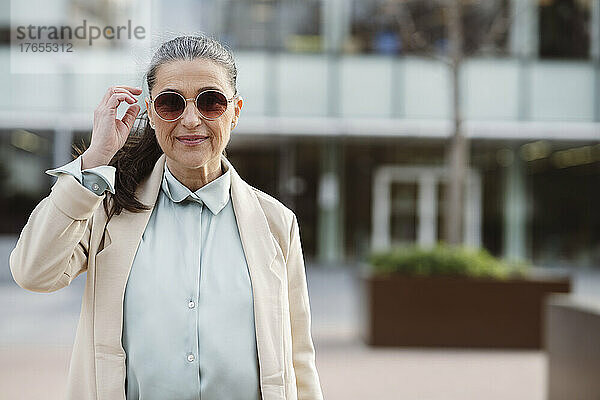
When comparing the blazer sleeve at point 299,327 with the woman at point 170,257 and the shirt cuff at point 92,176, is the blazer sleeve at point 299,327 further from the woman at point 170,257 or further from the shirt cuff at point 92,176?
the shirt cuff at point 92,176

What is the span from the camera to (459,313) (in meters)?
9.67

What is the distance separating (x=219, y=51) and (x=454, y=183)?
32.1ft

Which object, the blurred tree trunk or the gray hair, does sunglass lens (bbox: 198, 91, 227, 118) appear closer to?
the gray hair

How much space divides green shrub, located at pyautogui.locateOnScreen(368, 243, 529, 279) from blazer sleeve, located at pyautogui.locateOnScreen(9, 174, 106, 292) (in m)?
8.15

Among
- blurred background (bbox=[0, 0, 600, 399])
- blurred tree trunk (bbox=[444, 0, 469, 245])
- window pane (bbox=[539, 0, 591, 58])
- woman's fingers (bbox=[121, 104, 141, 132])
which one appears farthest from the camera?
window pane (bbox=[539, 0, 591, 58])

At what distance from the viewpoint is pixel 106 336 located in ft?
6.95

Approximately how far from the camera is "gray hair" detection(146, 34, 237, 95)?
2.20 m

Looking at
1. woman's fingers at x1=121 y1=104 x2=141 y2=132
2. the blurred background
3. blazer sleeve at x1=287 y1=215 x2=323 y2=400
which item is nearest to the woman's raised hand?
woman's fingers at x1=121 y1=104 x2=141 y2=132

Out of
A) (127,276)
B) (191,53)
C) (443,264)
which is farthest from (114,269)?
(443,264)

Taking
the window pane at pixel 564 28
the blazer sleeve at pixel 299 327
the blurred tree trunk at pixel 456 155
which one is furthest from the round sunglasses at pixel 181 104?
the window pane at pixel 564 28

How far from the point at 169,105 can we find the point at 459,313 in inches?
312

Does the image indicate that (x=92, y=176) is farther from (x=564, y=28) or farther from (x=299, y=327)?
(x=564, y=28)

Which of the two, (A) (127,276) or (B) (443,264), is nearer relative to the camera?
(A) (127,276)

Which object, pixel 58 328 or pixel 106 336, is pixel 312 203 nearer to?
pixel 58 328
